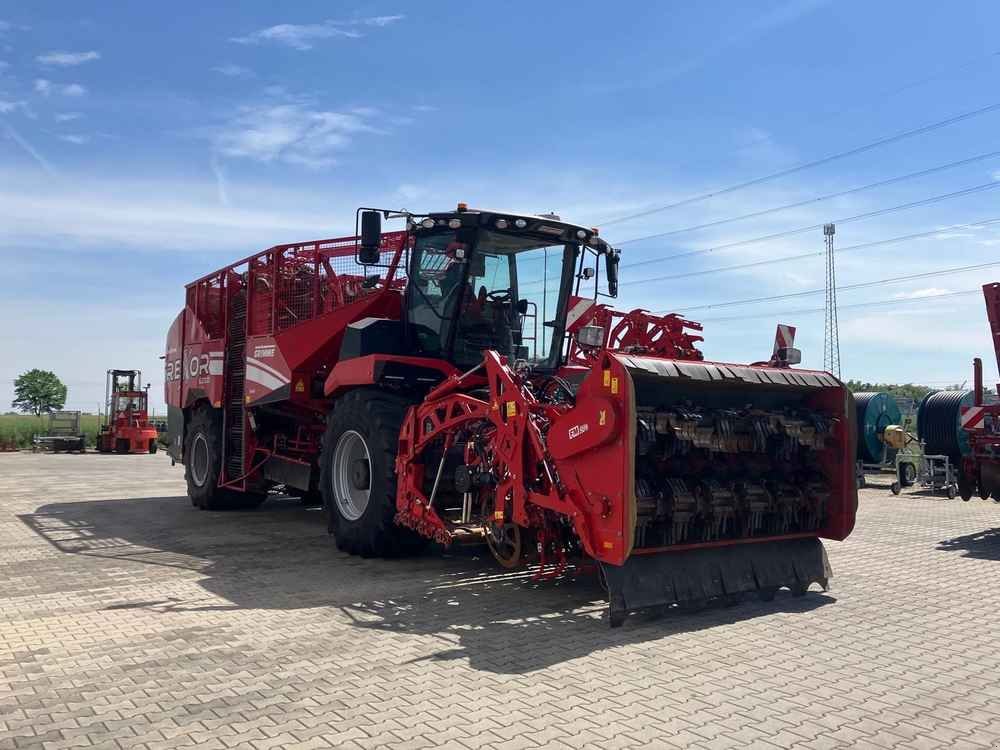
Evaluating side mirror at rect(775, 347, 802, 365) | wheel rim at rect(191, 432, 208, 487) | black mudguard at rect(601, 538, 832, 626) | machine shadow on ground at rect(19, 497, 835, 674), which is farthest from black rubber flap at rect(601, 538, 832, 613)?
wheel rim at rect(191, 432, 208, 487)

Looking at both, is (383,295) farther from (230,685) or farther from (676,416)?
(230,685)

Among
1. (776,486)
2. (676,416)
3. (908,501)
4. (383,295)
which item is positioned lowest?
(908,501)

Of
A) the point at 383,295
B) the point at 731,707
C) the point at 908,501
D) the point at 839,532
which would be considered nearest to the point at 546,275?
the point at 383,295

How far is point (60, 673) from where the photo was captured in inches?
178

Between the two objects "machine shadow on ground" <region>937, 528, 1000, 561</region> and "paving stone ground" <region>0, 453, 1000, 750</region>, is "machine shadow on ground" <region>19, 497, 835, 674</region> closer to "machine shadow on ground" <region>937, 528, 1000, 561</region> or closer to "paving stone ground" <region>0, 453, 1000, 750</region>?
"paving stone ground" <region>0, 453, 1000, 750</region>

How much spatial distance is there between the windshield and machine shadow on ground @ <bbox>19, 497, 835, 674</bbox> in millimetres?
2091

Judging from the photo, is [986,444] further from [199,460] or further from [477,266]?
[199,460]

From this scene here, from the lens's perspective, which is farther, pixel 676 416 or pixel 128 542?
pixel 128 542

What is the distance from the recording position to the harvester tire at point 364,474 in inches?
300

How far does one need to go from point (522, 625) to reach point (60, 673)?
274 cm

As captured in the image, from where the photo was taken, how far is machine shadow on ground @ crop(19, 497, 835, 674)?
527 cm

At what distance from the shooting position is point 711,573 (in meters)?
6.03

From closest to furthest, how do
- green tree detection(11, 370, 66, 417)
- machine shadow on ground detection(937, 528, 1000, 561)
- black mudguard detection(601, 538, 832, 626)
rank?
black mudguard detection(601, 538, 832, 626)
machine shadow on ground detection(937, 528, 1000, 561)
green tree detection(11, 370, 66, 417)

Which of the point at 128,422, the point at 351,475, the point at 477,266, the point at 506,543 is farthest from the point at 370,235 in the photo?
the point at 128,422
